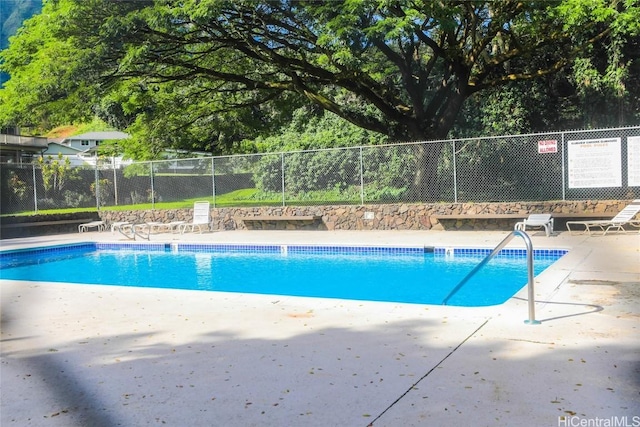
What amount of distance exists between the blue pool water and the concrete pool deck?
1635 millimetres

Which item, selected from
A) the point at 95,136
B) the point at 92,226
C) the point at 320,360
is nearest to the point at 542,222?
the point at 320,360

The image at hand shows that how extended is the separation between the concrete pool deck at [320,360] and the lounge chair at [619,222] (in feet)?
16.5

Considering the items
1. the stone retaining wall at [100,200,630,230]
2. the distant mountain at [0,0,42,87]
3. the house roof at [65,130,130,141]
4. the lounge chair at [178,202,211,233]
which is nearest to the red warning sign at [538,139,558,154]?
the stone retaining wall at [100,200,630,230]

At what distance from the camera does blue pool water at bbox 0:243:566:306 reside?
7695 mm

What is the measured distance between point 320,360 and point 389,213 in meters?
10.4

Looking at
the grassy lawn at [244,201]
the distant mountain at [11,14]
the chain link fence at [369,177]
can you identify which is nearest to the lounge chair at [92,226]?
the grassy lawn at [244,201]

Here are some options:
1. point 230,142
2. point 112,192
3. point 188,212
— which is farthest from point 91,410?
point 230,142

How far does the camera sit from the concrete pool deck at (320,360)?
294 centimetres

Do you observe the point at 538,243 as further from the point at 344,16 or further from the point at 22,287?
the point at 22,287

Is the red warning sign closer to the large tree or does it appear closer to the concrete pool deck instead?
the large tree

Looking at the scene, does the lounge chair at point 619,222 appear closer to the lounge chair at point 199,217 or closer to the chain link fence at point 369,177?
the chain link fence at point 369,177

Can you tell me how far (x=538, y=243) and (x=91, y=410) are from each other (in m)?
8.63

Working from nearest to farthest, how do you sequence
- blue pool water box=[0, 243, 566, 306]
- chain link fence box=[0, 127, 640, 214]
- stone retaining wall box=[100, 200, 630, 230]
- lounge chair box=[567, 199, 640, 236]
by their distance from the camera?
1. blue pool water box=[0, 243, 566, 306]
2. lounge chair box=[567, 199, 640, 236]
3. chain link fence box=[0, 127, 640, 214]
4. stone retaining wall box=[100, 200, 630, 230]

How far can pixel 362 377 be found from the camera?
3.46m
